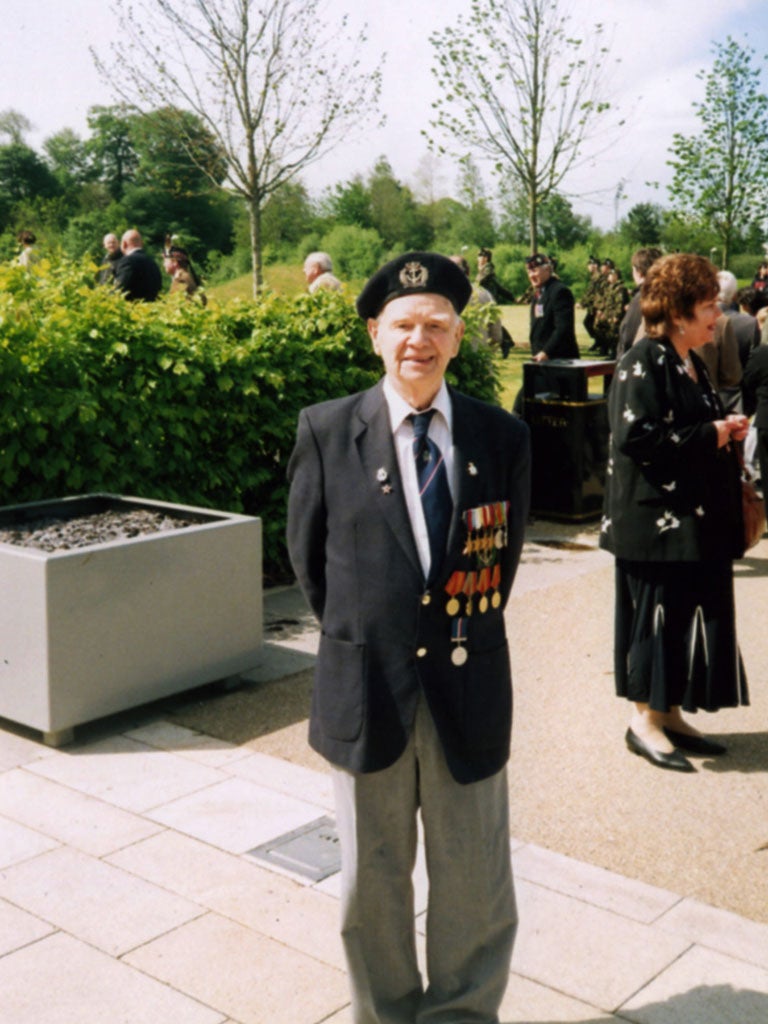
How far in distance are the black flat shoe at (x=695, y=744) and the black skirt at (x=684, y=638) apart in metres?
0.21

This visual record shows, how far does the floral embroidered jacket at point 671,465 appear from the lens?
16.9 ft

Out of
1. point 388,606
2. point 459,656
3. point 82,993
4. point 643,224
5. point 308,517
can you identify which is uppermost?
point 643,224

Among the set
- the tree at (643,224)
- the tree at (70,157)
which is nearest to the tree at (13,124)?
the tree at (70,157)

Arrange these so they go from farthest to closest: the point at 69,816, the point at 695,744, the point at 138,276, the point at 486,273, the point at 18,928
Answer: the point at 486,273, the point at 138,276, the point at 695,744, the point at 69,816, the point at 18,928

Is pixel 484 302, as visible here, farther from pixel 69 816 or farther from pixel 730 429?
pixel 69 816

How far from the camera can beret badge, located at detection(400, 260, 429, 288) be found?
2938 mm

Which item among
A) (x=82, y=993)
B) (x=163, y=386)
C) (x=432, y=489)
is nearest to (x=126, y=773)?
(x=82, y=993)

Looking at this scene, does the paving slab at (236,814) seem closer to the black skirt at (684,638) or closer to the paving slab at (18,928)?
the paving slab at (18,928)

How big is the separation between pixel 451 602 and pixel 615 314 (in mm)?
23353

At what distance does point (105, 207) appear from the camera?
3497 inches

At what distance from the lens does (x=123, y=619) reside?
571 cm

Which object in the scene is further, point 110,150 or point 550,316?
point 110,150

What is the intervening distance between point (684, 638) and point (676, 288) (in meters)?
1.45

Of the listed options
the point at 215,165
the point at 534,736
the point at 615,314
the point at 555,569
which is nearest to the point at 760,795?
the point at 534,736
